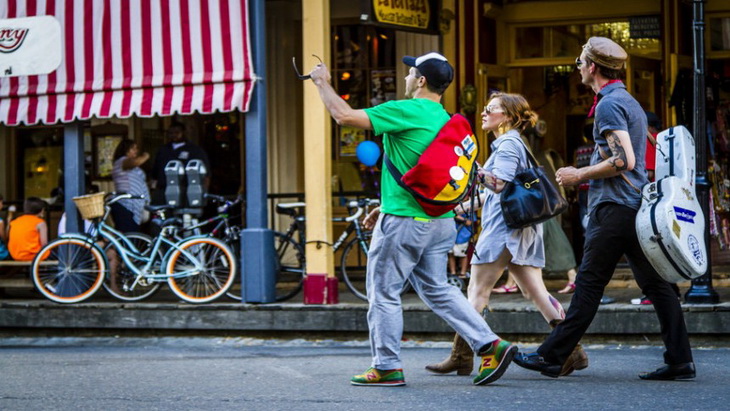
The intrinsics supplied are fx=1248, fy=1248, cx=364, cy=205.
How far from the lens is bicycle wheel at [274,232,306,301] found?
37.1 ft

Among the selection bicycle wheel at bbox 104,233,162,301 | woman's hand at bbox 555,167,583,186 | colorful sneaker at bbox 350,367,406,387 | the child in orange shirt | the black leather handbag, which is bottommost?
colorful sneaker at bbox 350,367,406,387

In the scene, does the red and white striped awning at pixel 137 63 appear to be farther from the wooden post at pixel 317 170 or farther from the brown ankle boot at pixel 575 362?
the brown ankle boot at pixel 575 362

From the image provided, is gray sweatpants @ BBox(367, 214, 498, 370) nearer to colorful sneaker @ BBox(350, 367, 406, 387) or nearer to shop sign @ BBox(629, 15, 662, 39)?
colorful sneaker @ BBox(350, 367, 406, 387)

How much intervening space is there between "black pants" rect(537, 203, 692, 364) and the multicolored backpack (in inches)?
32.3

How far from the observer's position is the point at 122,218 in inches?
480

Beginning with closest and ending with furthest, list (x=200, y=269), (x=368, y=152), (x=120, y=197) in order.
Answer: (x=200, y=269) < (x=120, y=197) < (x=368, y=152)

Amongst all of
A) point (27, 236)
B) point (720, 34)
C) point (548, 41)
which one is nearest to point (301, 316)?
point (27, 236)

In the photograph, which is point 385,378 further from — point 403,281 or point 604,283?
point 604,283

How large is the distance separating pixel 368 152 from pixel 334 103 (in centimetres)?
596

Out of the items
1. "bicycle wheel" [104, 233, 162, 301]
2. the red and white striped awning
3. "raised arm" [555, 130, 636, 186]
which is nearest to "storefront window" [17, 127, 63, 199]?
the red and white striped awning

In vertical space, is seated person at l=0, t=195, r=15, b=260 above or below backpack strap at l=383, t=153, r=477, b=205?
below

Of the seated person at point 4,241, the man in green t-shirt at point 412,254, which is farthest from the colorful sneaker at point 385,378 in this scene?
the seated person at point 4,241

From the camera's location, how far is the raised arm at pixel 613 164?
6.91 m

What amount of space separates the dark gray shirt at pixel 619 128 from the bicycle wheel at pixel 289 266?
4.59 metres
